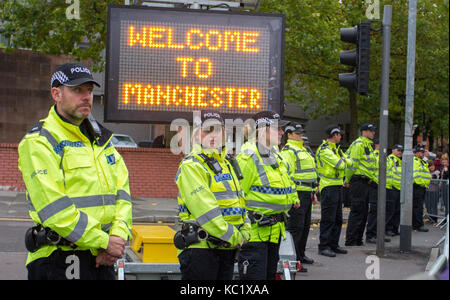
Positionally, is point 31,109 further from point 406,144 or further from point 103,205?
point 103,205

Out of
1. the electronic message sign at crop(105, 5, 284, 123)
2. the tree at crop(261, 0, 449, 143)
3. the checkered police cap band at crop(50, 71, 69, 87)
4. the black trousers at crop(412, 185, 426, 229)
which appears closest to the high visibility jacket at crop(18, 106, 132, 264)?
the checkered police cap band at crop(50, 71, 69, 87)

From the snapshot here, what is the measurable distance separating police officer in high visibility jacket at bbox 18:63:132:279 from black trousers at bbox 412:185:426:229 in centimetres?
1253

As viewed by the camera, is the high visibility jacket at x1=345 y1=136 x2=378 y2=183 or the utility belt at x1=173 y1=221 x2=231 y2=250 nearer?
the utility belt at x1=173 y1=221 x2=231 y2=250

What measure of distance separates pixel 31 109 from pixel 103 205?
1479cm

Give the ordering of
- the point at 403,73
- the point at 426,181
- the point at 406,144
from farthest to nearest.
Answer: the point at 403,73, the point at 426,181, the point at 406,144

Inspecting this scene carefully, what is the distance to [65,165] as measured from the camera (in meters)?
3.77

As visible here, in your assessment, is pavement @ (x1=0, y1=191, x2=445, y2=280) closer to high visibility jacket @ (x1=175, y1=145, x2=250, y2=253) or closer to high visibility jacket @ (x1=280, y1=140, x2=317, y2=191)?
high visibility jacket @ (x1=280, y1=140, x2=317, y2=191)

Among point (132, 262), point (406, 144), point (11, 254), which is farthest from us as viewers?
point (406, 144)

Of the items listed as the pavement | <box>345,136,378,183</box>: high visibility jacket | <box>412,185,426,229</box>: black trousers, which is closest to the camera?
the pavement

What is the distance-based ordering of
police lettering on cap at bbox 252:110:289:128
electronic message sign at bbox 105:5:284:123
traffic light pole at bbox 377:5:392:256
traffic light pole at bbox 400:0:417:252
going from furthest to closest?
1. traffic light pole at bbox 400:0:417:252
2. traffic light pole at bbox 377:5:392:256
3. electronic message sign at bbox 105:5:284:123
4. police lettering on cap at bbox 252:110:289:128

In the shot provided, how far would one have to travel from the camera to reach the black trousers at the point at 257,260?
5.71 meters

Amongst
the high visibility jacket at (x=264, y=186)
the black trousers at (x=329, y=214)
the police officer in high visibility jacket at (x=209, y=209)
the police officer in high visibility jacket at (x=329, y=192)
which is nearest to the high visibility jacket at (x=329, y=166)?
the police officer in high visibility jacket at (x=329, y=192)

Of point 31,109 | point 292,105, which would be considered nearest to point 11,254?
point 31,109

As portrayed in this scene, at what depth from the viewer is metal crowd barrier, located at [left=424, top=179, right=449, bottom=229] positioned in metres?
17.2
